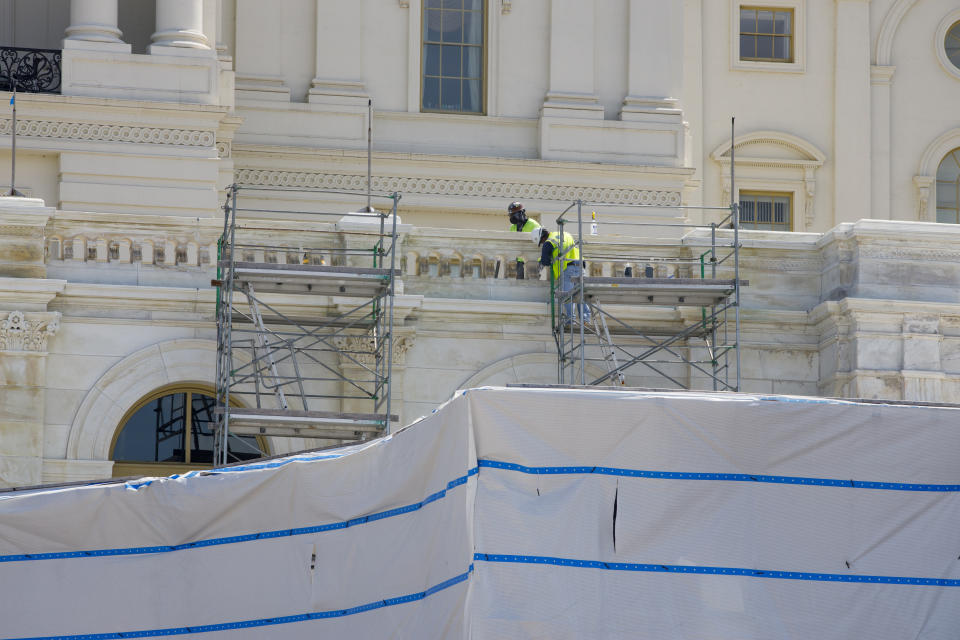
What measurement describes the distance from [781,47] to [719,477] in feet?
84.8

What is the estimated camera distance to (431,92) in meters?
36.8

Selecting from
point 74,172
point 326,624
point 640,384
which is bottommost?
point 326,624

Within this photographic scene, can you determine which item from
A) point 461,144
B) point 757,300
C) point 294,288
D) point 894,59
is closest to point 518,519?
point 294,288

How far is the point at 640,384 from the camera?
84.5ft

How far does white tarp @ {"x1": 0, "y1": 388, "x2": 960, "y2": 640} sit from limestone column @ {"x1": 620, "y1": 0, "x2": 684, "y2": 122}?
18.6 m

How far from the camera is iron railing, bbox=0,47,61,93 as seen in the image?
33.8 m

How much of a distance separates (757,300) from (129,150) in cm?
1112

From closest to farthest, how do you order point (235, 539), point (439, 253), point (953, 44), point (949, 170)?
1. point (235, 539)
2. point (439, 253)
3. point (949, 170)
4. point (953, 44)

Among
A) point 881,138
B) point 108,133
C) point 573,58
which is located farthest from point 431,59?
point 881,138

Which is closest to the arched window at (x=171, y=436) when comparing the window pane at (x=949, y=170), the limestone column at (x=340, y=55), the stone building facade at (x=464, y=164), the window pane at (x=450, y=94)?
the stone building facade at (x=464, y=164)

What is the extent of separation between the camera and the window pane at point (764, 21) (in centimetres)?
4250

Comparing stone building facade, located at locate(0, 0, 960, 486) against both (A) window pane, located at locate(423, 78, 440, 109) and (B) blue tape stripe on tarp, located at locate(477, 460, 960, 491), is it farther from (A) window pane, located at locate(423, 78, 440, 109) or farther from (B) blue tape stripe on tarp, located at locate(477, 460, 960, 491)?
(B) blue tape stripe on tarp, located at locate(477, 460, 960, 491)

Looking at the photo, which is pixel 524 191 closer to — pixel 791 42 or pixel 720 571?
pixel 791 42

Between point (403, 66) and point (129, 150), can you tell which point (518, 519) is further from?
point (403, 66)
